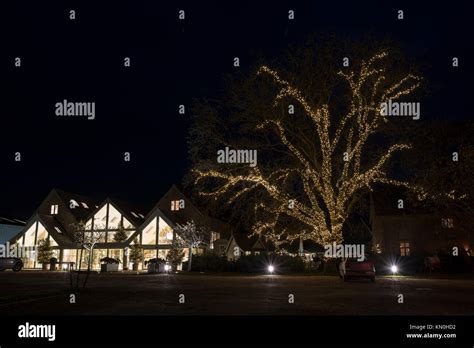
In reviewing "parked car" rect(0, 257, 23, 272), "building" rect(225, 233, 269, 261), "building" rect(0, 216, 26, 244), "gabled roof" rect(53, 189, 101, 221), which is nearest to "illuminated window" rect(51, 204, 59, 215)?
"gabled roof" rect(53, 189, 101, 221)

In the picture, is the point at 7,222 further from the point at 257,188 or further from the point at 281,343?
the point at 281,343

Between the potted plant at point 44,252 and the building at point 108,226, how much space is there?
5.09 ft

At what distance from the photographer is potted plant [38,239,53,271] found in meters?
54.2

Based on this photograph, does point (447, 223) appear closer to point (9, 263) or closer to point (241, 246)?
point (241, 246)

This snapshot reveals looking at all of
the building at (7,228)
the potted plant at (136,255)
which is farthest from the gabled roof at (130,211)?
the building at (7,228)

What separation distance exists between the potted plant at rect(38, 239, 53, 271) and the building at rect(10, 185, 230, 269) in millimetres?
1551

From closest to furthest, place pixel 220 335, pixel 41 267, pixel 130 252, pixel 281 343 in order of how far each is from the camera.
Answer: pixel 281 343
pixel 220 335
pixel 130 252
pixel 41 267

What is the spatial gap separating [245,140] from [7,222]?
5163cm

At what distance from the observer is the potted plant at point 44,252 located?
54.2 m

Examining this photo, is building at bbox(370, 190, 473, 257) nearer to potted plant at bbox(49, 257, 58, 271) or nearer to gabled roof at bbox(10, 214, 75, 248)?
potted plant at bbox(49, 257, 58, 271)

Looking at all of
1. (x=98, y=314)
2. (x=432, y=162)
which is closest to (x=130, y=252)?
(x=432, y=162)

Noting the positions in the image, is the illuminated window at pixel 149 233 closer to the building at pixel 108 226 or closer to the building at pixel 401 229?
the building at pixel 108 226

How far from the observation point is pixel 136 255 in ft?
172

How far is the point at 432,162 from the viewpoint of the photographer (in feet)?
107
